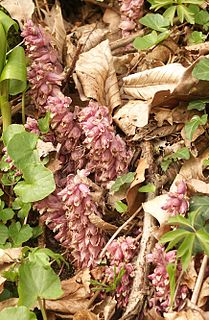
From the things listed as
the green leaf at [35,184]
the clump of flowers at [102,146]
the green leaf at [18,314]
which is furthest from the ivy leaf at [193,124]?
the green leaf at [18,314]

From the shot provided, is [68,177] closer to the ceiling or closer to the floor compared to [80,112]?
closer to the floor

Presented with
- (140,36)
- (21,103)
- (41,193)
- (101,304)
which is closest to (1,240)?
(41,193)

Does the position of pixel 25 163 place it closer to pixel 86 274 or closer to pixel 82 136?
pixel 82 136

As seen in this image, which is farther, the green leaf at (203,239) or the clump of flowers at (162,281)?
the clump of flowers at (162,281)

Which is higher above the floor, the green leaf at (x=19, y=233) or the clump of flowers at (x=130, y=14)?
the clump of flowers at (x=130, y=14)

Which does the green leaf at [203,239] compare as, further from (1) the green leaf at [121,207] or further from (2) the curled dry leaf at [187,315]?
(1) the green leaf at [121,207]

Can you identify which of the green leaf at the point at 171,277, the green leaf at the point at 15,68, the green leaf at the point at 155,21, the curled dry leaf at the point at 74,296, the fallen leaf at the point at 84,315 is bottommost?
the curled dry leaf at the point at 74,296

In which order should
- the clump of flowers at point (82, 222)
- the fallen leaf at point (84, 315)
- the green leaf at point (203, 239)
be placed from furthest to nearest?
the clump of flowers at point (82, 222) < the fallen leaf at point (84, 315) < the green leaf at point (203, 239)
